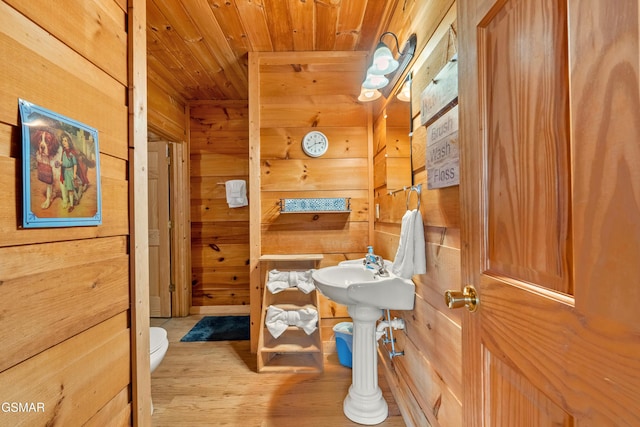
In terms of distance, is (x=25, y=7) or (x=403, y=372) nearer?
(x=25, y=7)

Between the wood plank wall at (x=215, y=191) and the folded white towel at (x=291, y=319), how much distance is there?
49.6 inches

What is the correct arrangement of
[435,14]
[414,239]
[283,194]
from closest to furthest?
1. [435,14]
2. [414,239]
3. [283,194]

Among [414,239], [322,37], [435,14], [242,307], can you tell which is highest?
[322,37]

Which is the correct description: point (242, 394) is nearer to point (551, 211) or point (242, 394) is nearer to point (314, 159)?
point (314, 159)

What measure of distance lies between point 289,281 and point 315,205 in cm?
64

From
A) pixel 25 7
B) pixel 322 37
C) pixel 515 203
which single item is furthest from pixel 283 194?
pixel 515 203

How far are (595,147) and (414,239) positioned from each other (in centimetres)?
92

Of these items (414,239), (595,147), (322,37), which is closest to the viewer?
(595,147)

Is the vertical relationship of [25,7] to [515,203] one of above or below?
above

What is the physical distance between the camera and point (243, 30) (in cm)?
204

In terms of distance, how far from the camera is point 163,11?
6.04ft

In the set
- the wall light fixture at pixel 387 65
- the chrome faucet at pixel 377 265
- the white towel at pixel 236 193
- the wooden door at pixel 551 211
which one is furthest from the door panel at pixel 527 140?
the white towel at pixel 236 193

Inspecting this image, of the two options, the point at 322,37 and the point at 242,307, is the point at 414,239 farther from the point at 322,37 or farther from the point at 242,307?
the point at 242,307

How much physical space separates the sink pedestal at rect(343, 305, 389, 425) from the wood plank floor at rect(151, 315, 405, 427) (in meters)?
0.06
